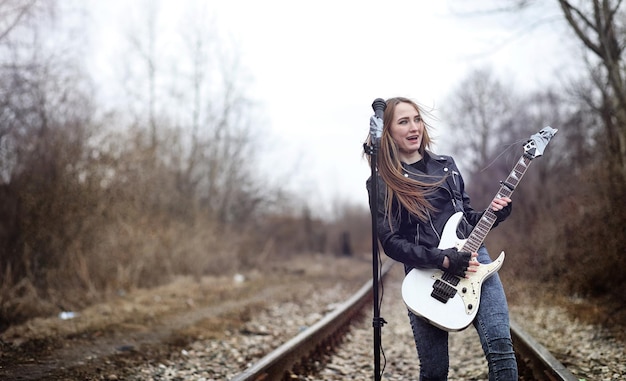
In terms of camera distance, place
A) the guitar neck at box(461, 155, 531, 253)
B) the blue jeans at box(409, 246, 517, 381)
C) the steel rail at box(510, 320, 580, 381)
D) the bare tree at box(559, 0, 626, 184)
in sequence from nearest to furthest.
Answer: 1. the blue jeans at box(409, 246, 517, 381)
2. the guitar neck at box(461, 155, 531, 253)
3. the steel rail at box(510, 320, 580, 381)
4. the bare tree at box(559, 0, 626, 184)

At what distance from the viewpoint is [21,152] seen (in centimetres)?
1003

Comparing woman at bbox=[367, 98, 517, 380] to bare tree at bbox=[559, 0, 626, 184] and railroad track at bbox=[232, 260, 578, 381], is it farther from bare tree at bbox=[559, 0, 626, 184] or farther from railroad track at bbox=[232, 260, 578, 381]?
bare tree at bbox=[559, 0, 626, 184]

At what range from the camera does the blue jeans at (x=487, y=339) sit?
2.65 m

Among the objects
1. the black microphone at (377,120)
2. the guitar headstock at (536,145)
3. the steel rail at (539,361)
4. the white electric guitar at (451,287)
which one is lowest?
the steel rail at (539,361)

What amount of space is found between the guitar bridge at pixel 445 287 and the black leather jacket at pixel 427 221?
88 mm

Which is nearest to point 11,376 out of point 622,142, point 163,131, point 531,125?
point 622,142

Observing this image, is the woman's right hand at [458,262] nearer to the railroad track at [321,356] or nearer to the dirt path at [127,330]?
the railroad track at [321,356]

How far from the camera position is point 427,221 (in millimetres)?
2920

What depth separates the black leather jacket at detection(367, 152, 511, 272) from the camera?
2842 millimetres

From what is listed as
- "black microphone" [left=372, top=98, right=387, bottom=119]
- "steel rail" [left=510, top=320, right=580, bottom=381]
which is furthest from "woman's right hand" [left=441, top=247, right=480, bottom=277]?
"steel rail" [left=510, top=320, right=580, bottom=381]

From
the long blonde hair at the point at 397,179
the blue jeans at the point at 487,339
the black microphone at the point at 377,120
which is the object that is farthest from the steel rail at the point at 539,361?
the black microphone at the point at 377,120

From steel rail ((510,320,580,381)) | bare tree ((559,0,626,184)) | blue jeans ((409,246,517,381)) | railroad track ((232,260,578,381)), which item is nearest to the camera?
blue jeans ((409,246,517,381))

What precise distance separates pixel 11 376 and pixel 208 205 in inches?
718

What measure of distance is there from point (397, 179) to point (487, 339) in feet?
2.97
